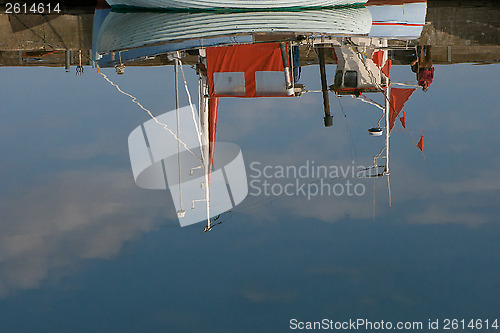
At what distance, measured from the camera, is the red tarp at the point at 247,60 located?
1487cm

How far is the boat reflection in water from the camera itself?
14906 mm

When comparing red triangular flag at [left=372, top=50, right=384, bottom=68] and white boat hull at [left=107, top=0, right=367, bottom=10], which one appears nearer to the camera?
white boat hull at [left=107, top=0, right=367, bottom=10]

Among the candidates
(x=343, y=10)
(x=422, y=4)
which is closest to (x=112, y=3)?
(x=343, y=10)

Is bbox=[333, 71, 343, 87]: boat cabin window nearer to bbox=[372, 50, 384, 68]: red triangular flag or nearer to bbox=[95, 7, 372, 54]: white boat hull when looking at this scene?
bbox=[372, 50, 384, 68]: red triangular flag

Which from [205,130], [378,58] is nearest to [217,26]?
[205,130]

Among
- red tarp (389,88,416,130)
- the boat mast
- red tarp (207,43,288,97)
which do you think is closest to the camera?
red tarp (207,43,288,97)

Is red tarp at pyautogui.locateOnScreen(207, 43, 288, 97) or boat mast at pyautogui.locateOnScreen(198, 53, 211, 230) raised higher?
red tarp at pyautogui.locateOnScreen(207, 43, 288, 97)

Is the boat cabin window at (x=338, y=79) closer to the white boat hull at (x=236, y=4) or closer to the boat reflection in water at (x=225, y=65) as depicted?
the boat reflection in water at (x=225, y=65)

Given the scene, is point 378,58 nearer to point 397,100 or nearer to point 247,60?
point 397,100

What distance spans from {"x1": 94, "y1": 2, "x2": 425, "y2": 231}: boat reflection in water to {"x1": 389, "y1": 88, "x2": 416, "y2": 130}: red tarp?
0.07ft

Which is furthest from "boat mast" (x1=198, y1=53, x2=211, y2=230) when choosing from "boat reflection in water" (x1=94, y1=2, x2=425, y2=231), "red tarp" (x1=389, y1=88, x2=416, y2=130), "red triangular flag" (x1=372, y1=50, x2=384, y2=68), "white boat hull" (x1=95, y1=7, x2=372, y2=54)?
"red tarp" (x1=389, y1=88, x2=416, y2=130)

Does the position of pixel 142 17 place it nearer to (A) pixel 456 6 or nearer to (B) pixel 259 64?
(B) pixel 259 64

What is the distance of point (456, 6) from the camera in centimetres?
1728

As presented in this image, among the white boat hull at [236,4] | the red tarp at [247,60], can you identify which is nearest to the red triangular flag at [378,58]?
the white boat hull at [236,4]
